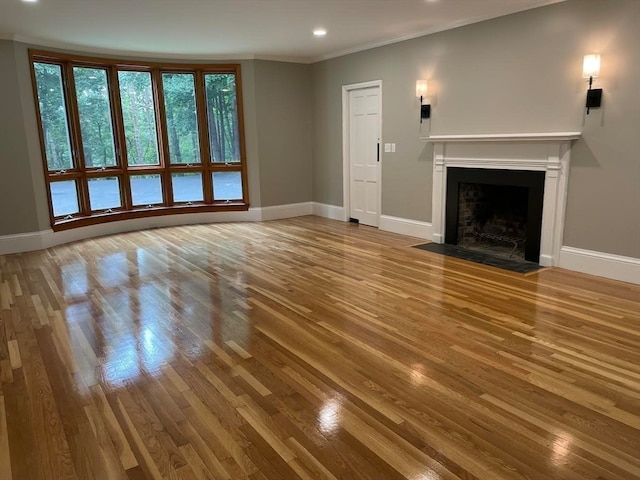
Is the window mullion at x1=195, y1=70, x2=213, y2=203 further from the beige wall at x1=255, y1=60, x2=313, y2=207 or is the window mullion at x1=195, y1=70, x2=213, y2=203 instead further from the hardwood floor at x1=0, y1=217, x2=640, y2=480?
the hardwood floor at x1=0, y1=217, x2=640, y2=480

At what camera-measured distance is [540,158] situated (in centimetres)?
467

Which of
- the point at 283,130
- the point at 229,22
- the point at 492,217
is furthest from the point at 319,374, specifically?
the point at 283,130

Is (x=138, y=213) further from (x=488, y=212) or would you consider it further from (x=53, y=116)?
(x=488, y=212)

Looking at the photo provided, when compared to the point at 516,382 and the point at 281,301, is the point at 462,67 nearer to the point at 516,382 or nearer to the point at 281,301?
the point at 281,301

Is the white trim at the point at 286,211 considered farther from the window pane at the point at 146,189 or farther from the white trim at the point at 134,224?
the window pane at the point at 146,189

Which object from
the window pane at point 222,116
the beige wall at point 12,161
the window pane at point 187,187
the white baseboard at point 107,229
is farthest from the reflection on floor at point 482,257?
the beige wall at point 12,161

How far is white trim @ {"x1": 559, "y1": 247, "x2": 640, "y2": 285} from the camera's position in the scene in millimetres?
4172

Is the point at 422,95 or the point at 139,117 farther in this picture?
the point at 139,117

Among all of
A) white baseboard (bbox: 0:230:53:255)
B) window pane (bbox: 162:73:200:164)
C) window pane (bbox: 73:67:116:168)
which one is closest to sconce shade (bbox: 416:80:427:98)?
window pane (bbox: 162:73:200:164)

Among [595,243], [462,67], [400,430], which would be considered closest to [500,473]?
[400,430]

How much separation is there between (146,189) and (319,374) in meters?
5.63

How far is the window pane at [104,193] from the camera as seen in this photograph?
677 cm

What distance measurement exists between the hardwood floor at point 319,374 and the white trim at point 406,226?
1.36 meters

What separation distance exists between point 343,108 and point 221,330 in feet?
16.0
